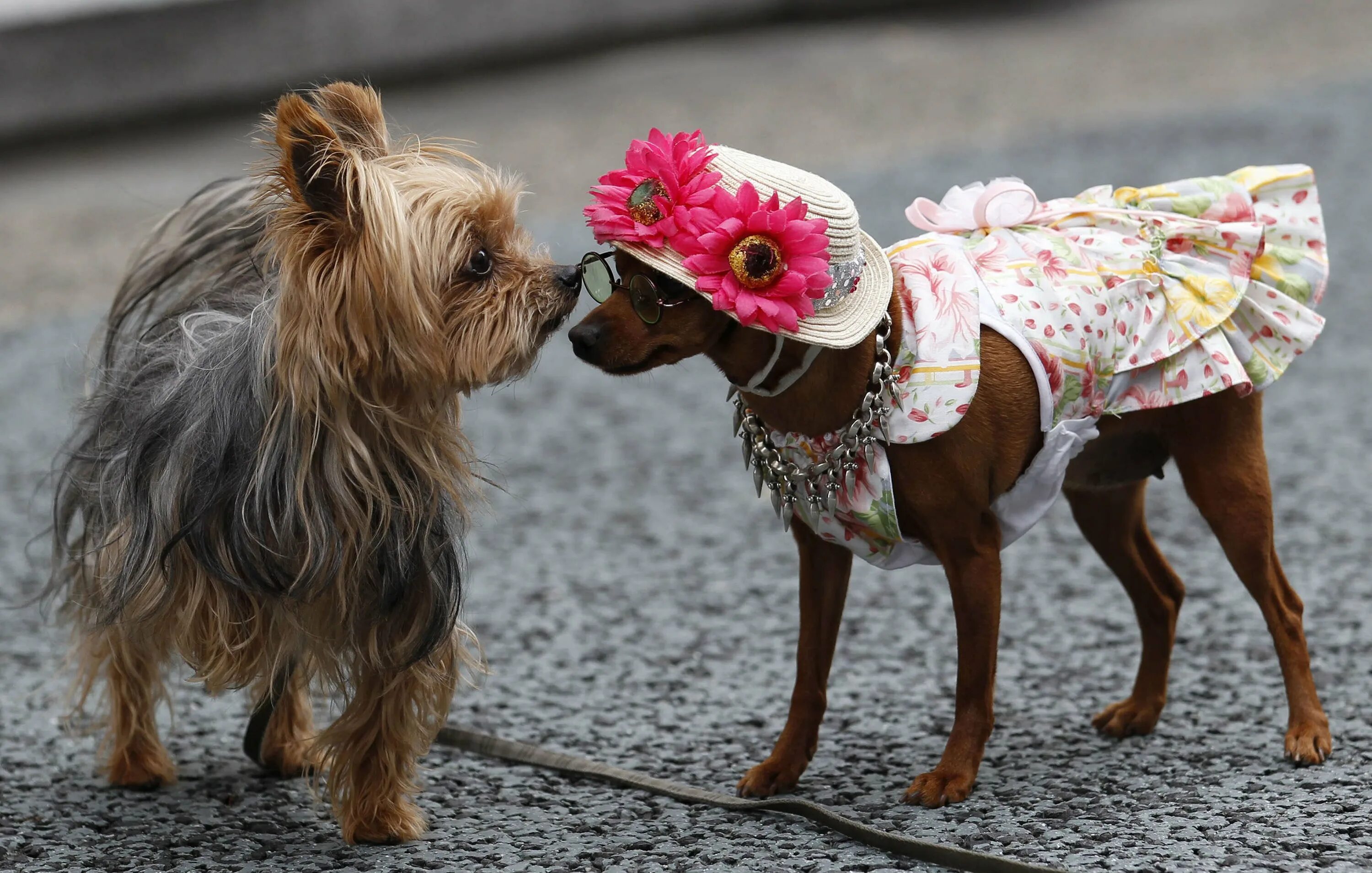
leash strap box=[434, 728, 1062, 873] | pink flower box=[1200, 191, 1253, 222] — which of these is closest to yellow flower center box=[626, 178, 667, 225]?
leash strap box=[434, 728, 1062, 873]

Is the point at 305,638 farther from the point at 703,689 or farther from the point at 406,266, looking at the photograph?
the point at 703,689

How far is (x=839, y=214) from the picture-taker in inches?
122

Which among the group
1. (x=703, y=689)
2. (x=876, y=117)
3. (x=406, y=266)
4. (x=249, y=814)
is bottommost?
(x=249, y=814)

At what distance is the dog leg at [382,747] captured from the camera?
3.40m

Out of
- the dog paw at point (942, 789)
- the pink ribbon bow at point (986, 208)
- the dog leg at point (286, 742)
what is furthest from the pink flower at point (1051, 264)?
the dog leg at point (286, 742)

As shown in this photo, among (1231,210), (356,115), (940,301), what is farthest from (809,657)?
(356,115)

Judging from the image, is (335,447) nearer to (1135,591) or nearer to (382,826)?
(382,826)

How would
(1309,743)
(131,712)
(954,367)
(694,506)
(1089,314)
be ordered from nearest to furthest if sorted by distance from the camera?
(954,367) → (1089,314) → (1309,743) → (131,712) → (694,506)

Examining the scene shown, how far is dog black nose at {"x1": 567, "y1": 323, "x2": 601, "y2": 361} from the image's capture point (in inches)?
120

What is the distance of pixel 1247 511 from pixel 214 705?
3.02 m

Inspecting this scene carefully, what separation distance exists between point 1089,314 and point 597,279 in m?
1.15

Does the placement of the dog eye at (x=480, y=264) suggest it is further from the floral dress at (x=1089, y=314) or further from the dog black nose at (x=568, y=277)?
the floral dress at (x=1089, y=314)

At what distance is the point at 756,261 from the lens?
2951mm

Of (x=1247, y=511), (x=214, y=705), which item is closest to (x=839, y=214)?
(x=1247, y=511)
